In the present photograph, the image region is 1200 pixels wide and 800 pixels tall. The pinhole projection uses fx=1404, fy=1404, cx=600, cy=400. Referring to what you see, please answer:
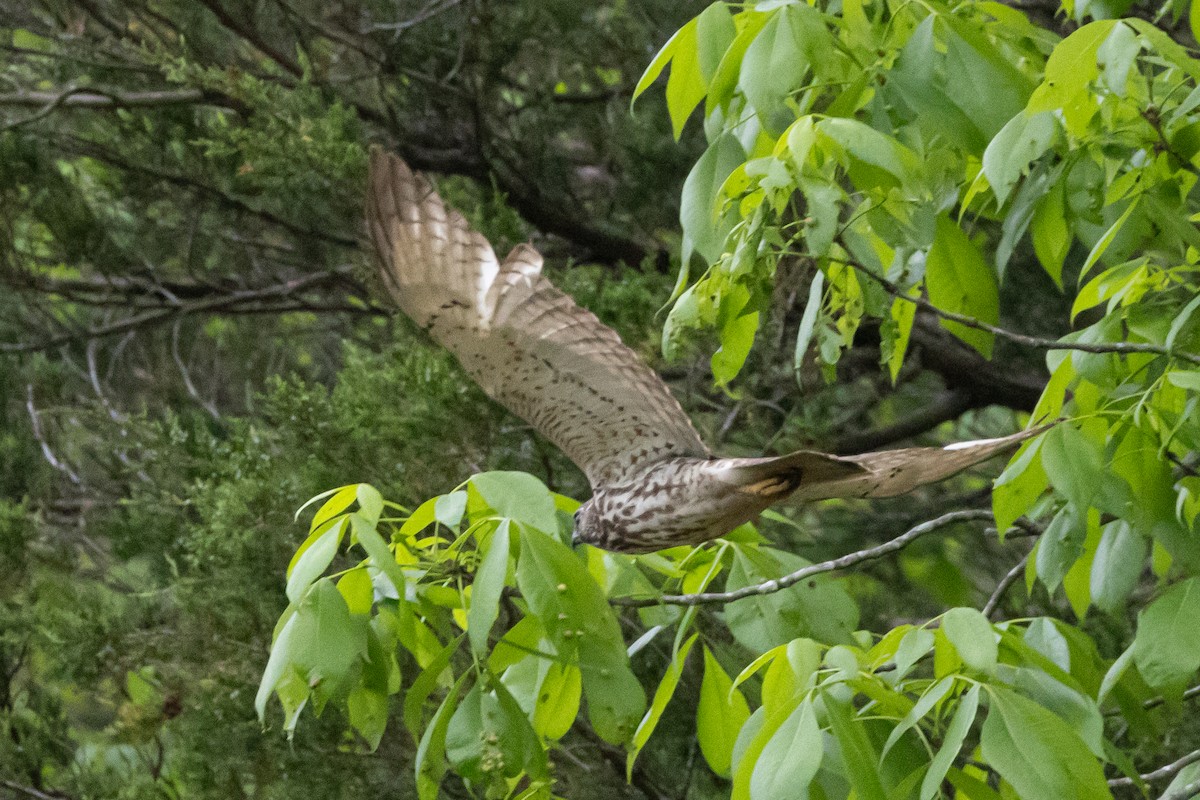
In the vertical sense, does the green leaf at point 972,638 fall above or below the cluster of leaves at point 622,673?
above

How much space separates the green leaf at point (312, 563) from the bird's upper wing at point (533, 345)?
0.80m

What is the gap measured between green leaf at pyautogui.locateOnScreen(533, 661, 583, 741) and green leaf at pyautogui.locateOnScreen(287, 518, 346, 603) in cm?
39

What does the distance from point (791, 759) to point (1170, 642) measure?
0.44m

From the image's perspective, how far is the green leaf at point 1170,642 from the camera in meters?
1.39

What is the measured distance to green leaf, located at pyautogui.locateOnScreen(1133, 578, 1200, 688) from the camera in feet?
4.57

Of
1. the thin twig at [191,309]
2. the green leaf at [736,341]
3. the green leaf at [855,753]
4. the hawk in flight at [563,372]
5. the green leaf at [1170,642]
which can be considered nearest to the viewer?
the green leaf at [855,753]

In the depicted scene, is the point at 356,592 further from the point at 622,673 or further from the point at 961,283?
the point at 961,283

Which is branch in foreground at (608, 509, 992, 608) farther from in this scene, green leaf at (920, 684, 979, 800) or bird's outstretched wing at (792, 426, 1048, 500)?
green leaf at (920, 684, 979, 800)

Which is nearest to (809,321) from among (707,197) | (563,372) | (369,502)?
(707,197)

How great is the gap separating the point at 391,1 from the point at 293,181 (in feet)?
3.39

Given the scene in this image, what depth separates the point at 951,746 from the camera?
1.17 metres

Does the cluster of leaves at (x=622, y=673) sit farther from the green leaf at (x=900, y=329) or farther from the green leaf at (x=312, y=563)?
the green leaf at (x=900, y=329)

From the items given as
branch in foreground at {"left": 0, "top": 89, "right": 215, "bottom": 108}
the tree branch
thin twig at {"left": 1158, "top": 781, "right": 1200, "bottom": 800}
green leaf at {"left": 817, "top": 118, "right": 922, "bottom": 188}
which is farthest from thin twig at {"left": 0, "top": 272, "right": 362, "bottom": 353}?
thin twig at {"left": 1158, "top": 781, "right": 1200, "bottom": 800}

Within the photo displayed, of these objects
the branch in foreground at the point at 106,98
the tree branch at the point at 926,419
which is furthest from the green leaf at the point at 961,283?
the branch in foreground at the point at 106,98
